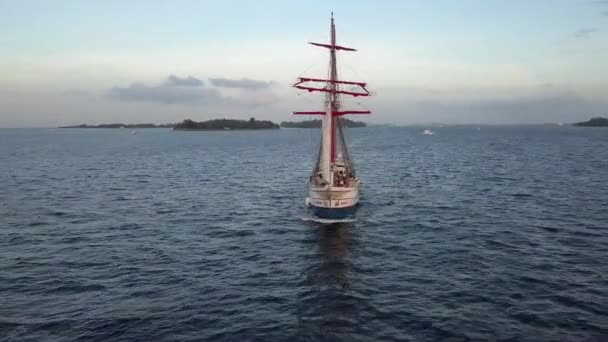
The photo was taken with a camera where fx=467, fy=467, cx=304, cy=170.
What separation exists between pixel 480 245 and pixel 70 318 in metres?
29.4

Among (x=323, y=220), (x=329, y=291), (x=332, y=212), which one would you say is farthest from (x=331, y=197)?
(x=329, y=291)

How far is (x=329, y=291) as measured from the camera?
28625 mm

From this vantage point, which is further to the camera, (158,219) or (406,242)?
(158,219)

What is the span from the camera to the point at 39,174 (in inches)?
3295

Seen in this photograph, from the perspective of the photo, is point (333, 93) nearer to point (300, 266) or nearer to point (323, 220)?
point (323, 220)

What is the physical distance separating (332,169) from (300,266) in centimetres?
1823

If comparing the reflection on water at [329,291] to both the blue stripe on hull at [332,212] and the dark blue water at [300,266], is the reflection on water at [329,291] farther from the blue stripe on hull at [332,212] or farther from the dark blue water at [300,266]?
the blue stripe on hull at [332,212]

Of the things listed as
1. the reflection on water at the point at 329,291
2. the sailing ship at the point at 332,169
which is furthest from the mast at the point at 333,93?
the reflection on water at the point at 329,291

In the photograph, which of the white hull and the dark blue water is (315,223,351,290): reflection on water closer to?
Answer: the dark blue water

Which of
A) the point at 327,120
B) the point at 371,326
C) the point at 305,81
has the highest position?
the point at 305,81

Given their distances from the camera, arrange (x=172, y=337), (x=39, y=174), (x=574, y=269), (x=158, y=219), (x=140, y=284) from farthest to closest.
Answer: (x=39, y=174)
(x=158, y=219)
(x=574, y=269)
(x=140, y=284)
(x=172, y=337)

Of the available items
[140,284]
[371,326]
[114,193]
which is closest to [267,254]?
[140,284]

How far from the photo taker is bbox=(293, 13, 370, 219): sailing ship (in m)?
45.5

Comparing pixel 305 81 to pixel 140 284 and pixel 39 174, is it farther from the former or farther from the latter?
pixel 39 174
